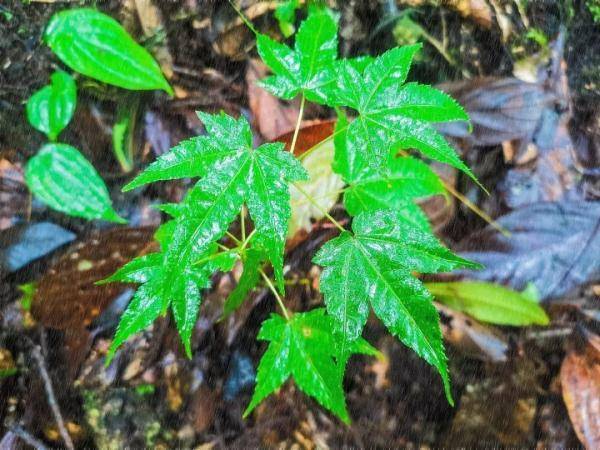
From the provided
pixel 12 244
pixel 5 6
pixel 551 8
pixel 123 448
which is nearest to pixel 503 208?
pixel 551 8

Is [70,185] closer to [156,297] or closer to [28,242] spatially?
[28,242]

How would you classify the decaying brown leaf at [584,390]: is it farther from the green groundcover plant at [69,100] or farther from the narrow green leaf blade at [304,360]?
the green groundcover plant at [69,100]

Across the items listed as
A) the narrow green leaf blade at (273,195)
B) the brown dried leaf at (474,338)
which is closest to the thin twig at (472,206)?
the brown dried leaf at (474,338)

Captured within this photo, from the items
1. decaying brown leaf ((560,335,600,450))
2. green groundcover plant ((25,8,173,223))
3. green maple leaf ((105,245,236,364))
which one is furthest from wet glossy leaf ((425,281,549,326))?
green groundcover plant ((25,8,173,223))

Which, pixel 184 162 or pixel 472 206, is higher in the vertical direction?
pixel 184 162

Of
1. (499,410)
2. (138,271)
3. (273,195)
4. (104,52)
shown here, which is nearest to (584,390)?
(499,410)

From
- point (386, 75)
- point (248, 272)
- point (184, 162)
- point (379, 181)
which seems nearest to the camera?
point (184, 162)
